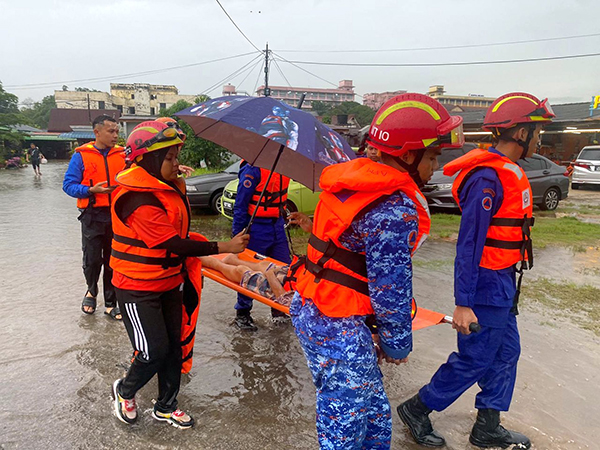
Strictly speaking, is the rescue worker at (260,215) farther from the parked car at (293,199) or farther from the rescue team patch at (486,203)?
the parked car at (293,199)

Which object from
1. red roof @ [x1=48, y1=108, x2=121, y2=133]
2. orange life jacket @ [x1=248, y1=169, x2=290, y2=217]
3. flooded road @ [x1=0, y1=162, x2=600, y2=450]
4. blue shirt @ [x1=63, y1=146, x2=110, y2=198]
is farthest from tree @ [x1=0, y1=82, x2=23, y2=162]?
orange life jacket @ [x1=248, y1=169, x2=290, y2=217]

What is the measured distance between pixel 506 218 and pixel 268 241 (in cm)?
253

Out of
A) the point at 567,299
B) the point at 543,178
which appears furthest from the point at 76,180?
the point at 543,178

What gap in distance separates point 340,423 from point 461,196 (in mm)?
1586

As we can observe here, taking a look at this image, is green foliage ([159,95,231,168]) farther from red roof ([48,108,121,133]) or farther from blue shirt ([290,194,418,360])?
red roof ([48,108,121,133])

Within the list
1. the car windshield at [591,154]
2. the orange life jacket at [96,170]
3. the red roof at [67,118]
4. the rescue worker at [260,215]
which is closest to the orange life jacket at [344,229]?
the rescue worker at [260,215]

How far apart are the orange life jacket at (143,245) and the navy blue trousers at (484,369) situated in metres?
1.88

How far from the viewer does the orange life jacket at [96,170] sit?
4.35 m

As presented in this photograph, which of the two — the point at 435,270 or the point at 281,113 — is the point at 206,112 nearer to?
the point at 281,113

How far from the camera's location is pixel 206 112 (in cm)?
317

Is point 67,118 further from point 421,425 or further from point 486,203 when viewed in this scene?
point 486,203

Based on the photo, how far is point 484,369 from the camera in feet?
8.79

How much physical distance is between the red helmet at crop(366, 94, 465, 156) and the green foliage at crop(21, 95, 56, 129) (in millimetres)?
78285

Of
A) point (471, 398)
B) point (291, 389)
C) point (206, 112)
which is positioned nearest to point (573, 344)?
point (471, 398)
